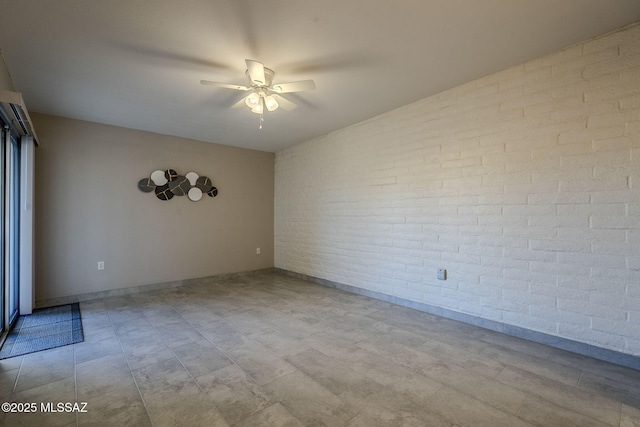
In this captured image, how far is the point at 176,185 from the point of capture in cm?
486

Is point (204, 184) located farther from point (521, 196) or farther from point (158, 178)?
point (521, 196)

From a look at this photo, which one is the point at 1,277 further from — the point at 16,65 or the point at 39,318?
the point at 16,65

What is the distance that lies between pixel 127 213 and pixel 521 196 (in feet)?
17.7

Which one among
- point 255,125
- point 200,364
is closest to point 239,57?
point 255,125

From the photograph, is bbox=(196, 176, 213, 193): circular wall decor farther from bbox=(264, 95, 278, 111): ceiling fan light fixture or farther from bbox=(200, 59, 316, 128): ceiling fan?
bbox=(264, 95, 278, 111): ceiling fan light fixture

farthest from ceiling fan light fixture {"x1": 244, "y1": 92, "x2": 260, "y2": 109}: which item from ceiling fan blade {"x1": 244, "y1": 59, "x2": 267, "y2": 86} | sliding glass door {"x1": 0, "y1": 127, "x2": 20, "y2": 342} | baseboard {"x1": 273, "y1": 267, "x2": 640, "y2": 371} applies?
baseboard {"x1": 273, "y1": 267, "x2": 640, "y2": 371}

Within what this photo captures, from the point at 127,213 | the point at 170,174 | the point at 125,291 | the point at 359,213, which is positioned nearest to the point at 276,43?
the point at 359,213

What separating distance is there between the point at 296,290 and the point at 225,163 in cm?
288

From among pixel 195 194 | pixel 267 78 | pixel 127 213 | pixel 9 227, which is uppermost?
pixel 267 78

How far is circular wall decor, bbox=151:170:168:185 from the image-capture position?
4.64 meters

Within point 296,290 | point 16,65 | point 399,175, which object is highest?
point 16,65

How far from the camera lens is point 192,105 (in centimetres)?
357

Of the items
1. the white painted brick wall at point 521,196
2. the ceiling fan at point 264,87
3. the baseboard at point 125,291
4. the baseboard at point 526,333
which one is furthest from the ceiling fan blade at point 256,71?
the baseboard at point 125,291

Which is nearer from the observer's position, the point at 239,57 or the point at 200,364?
the point at 200,364
